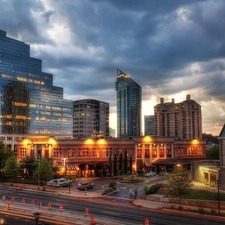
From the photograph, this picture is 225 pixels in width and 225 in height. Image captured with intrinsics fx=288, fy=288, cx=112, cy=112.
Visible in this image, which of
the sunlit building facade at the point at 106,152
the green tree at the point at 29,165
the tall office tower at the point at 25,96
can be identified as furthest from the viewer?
the tall office tower at the point at 25,96

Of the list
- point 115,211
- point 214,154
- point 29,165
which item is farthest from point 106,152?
point 214,154

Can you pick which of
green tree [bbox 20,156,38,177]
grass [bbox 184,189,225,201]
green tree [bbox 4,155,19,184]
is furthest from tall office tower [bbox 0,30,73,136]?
grass [bbox 184,189,225,201]

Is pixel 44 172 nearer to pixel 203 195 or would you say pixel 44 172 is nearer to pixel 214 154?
pixel 203 195

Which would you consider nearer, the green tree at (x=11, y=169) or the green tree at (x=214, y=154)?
the green tree at (x=11, y=169)

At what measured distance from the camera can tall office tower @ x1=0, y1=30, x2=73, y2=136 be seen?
169m

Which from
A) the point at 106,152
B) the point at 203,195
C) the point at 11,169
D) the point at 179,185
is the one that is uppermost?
the point at 106,152

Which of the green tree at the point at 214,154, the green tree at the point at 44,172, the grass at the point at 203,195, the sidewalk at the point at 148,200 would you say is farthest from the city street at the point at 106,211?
the green tree at the point at 214,154

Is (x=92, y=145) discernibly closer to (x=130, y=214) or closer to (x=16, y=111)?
(x=130, y=214)

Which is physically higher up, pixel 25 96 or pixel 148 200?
pixel 25 96

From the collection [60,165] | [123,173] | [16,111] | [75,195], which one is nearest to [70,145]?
[60,165]

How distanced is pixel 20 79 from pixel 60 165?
108434mm

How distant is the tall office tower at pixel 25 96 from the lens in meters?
169

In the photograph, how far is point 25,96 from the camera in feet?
579

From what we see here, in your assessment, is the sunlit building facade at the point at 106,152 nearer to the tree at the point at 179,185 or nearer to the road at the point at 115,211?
the road at the point at 115,211
